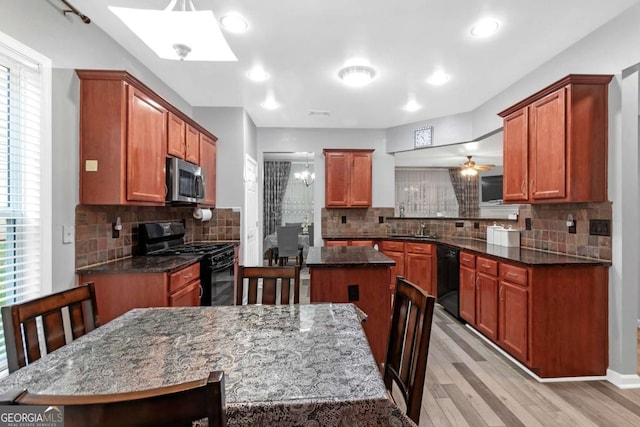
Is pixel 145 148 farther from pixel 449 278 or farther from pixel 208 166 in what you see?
pixel 449 278

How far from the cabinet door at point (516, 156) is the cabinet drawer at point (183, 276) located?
3117 millimetres

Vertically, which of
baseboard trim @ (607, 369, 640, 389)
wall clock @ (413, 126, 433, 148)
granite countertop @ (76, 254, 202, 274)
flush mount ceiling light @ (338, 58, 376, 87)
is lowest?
baseboard trim @ (607, 369, 640, 389)

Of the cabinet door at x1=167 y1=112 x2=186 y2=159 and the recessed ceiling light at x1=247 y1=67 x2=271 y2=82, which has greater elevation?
the recessed ceiling light at x1=247 y1=67 x2=271 y2=82

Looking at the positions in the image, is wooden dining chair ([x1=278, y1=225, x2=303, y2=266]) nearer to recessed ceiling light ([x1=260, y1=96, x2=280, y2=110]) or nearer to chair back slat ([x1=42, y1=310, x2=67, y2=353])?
recessed ceiling light ([x1=260, y1=96, x2=280, y2=110])

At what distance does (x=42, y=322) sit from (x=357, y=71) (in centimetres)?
288

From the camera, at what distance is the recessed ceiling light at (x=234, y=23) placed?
2.17 metres

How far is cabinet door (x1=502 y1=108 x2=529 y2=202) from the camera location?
2818mm

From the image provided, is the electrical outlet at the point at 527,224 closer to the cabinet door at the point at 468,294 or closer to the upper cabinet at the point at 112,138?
the cabinet door at the point at 468,294

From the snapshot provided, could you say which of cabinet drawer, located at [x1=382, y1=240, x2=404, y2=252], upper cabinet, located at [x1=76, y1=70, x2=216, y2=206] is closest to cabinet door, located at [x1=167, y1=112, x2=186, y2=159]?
Result: upper cabinet, located at [x1=76, y1=70, x2=216, y2=206]

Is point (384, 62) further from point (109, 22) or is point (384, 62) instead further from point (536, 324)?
point (536, 324)

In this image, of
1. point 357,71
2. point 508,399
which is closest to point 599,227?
point 508,399

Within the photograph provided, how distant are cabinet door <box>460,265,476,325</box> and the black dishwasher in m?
0.10

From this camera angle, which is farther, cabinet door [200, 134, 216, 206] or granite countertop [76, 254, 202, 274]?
cabinet door [200, 134, 216, 206]

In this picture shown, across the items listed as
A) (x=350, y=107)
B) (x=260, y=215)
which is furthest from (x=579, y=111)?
(x=260, y=215)
